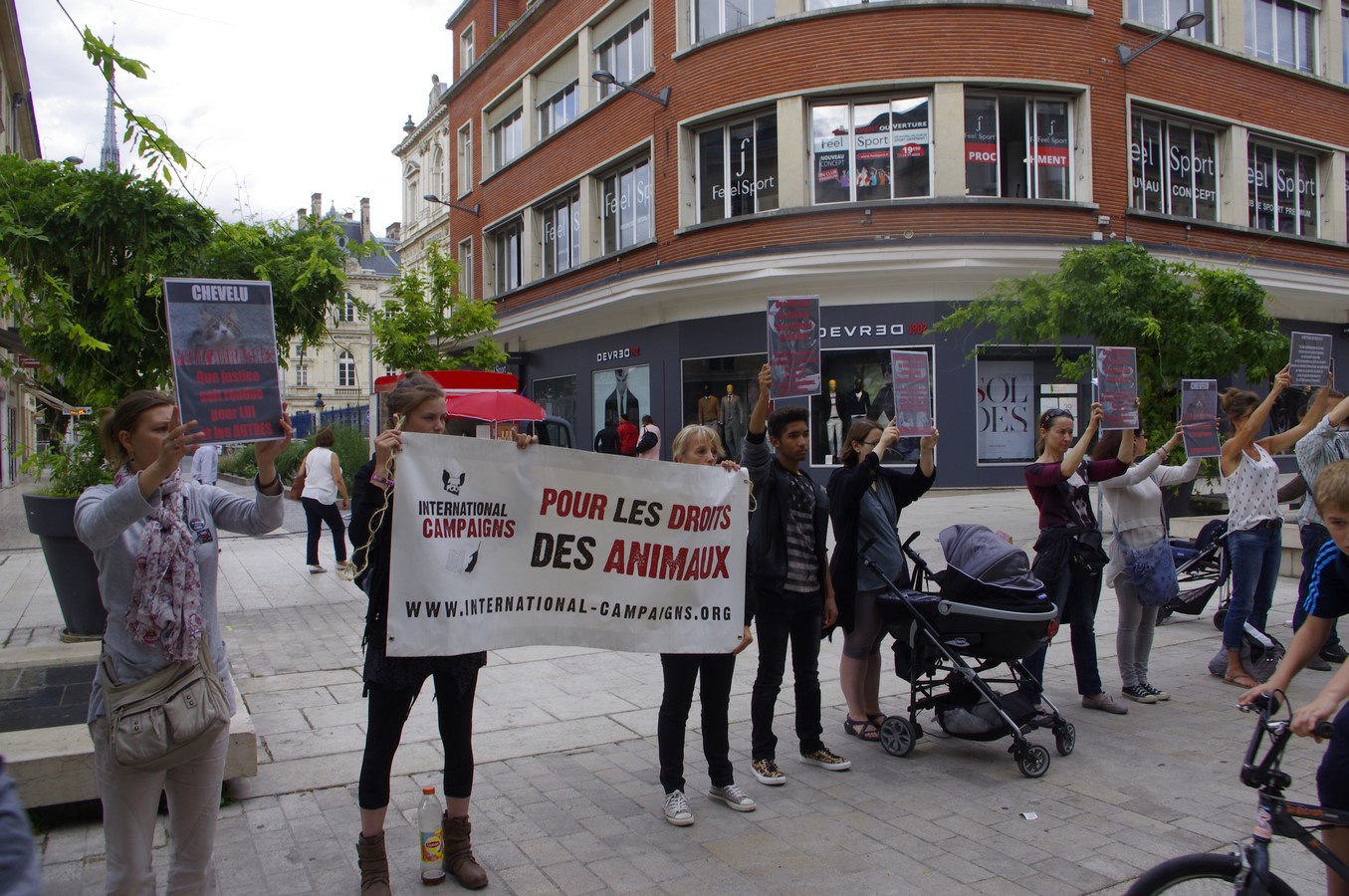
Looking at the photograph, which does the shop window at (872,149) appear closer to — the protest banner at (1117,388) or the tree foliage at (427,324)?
the tree foliage at (427,324)

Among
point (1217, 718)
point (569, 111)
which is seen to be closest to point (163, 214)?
point (1217, 718)

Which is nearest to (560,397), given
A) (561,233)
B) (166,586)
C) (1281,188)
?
(561,233)

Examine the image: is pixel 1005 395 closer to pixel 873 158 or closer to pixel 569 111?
pixel 873 158

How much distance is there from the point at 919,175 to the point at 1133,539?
15.1m

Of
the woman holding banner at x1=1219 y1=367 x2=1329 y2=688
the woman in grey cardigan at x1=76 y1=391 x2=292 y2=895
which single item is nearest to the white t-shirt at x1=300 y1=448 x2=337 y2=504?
the woman in grey cardigan at x1=76 y1=391 x2=292 y2=895

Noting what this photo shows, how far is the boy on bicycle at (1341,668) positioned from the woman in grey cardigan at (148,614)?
3.12 meters

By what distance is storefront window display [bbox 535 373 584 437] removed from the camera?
2888cm

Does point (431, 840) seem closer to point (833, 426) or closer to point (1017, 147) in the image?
point (833, 426)

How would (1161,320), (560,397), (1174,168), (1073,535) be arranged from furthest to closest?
(560,397)
(1174,168)
(1161,320)
(1073,535)

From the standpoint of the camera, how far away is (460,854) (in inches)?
158

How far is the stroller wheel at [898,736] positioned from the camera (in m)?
5.56

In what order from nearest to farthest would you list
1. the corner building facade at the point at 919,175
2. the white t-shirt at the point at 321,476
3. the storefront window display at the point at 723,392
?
the white t-shirt at the point at 321,476 < the corner building facade at the point at 919,175 < the storefront window display at the point at 723,392

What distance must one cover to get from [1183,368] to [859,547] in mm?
10805

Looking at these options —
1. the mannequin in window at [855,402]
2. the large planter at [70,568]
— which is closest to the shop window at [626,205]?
the mannequin in window at [855,402]
